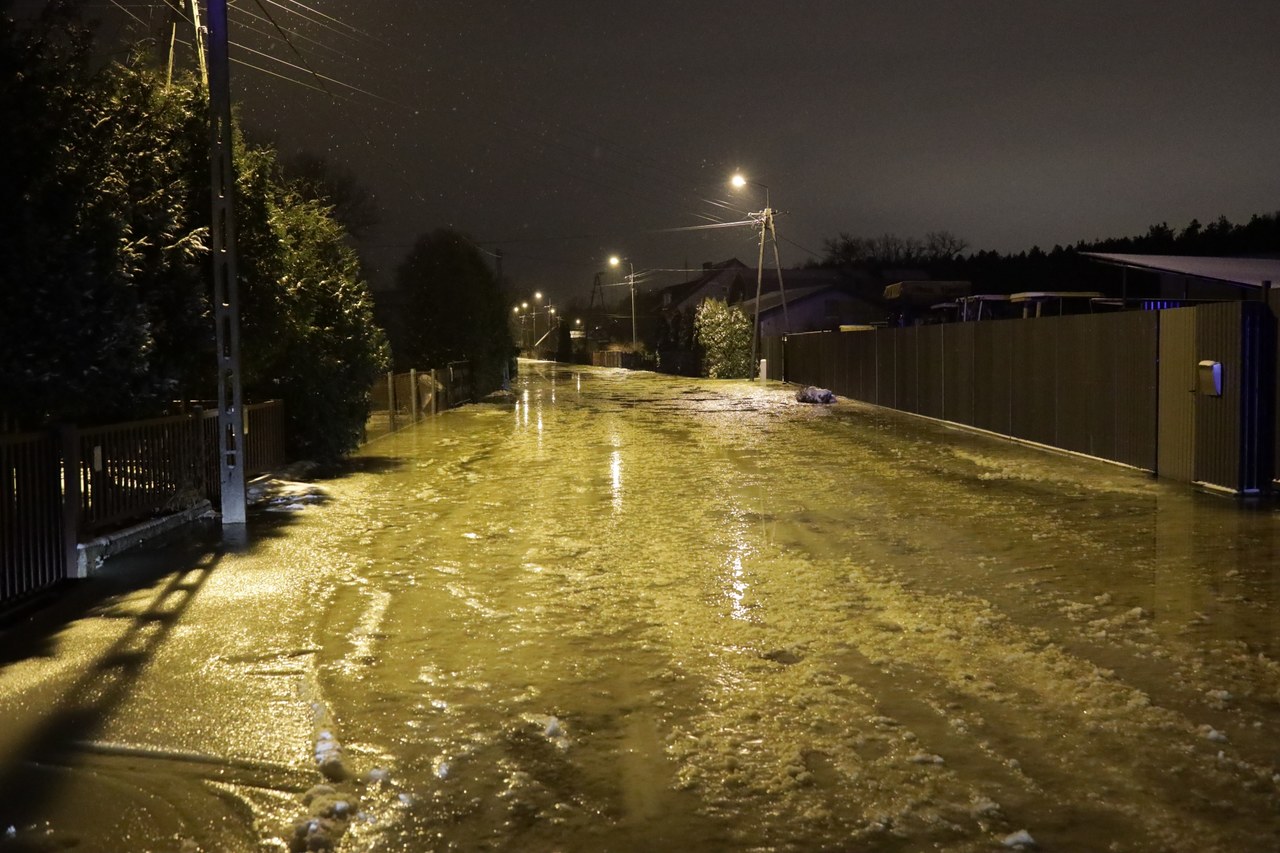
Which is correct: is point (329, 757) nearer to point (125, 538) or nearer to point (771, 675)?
point (771, 675)

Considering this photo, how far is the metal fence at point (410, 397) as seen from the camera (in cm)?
2709

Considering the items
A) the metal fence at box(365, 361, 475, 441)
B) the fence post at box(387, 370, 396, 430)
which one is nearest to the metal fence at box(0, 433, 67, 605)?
the metal fence at box(365, 361, 475, 441)

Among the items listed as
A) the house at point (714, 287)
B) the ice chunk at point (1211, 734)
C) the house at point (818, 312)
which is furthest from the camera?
the house at point (714, 287)

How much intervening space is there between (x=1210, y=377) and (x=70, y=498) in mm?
12431

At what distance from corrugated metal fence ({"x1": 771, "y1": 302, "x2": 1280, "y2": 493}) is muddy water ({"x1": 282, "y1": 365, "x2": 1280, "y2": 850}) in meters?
0.95

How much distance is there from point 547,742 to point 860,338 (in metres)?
33.0

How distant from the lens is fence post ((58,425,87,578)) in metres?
9.70

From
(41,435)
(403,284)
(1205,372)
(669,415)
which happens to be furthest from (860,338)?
(41,435)

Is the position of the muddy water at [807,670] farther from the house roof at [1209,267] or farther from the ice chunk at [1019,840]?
the house roof at [1209,267]

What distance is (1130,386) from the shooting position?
654 inches

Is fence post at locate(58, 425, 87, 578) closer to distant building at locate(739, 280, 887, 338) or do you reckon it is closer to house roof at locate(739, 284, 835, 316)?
house roof at locate(739, 284, 835, 316)

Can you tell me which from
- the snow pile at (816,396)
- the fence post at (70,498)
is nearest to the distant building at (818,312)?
the snow pile at (816,396)

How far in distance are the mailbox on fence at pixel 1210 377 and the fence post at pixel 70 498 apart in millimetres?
12358

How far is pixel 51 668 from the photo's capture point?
23.3 feet
